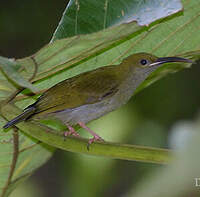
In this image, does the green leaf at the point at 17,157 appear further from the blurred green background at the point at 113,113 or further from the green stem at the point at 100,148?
the blurred green background at the point at 113,113

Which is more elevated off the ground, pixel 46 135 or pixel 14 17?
pixel 14 17

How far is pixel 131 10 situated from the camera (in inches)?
60.2

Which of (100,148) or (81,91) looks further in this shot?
(81,91)

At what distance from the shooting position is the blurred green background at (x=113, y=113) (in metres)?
3.78

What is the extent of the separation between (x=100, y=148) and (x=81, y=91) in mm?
1357

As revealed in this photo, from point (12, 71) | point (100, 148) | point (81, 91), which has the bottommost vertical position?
point (100, 148)

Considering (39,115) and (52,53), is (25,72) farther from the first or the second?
(39,115)

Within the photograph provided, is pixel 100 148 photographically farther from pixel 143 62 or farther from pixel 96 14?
pixel 143 62

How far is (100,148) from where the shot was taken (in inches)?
55.4

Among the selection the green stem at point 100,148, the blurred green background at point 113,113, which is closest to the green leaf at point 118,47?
the green stem at point 100,148

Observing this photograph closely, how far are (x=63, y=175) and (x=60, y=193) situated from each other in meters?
0.55

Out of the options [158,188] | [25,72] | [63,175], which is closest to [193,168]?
[158,188]

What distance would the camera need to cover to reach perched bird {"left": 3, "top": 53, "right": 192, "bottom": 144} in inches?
99.4

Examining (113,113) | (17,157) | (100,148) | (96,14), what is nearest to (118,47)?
(96,14)
